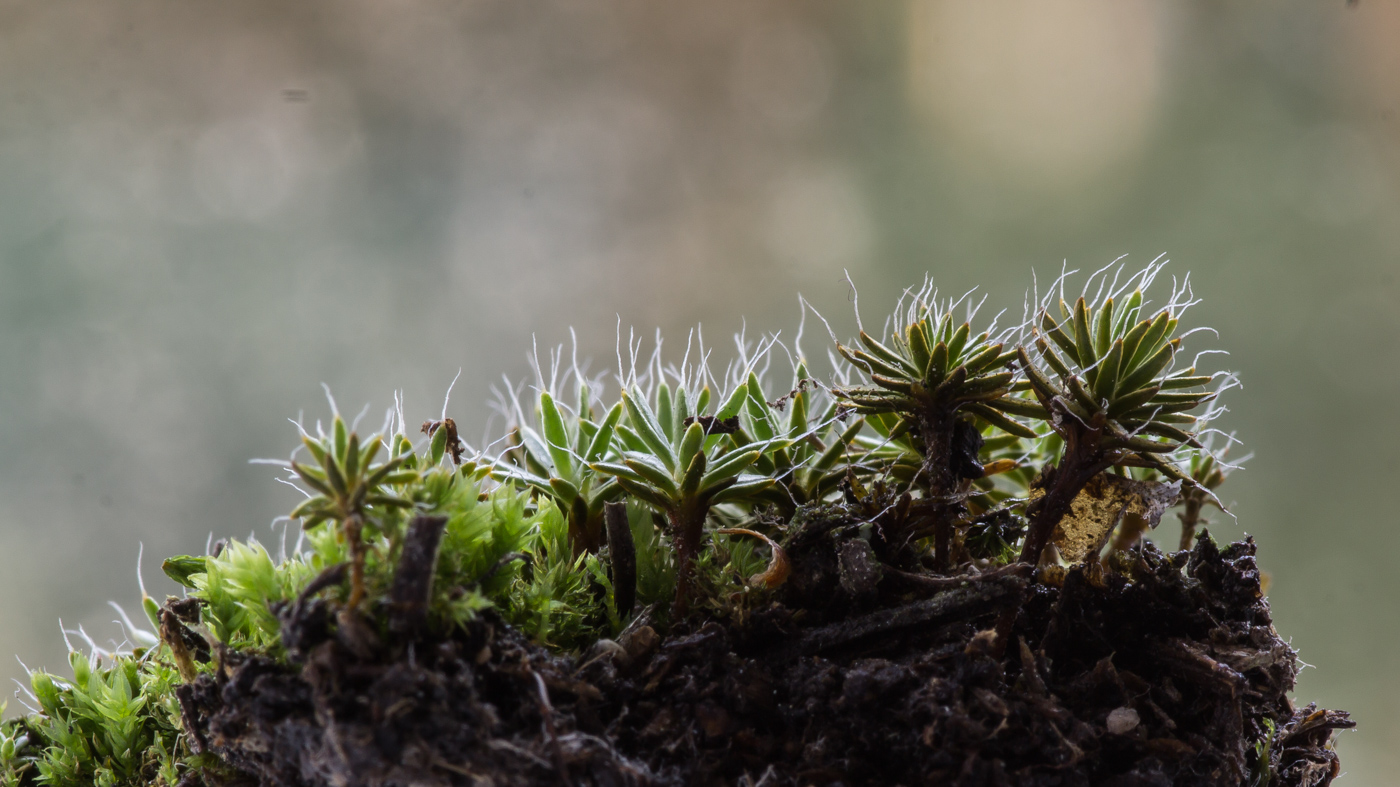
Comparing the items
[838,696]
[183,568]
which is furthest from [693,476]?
[183,568]

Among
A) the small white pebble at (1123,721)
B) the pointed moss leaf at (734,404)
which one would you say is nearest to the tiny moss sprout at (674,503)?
the pointed moss leaf at (734,404)

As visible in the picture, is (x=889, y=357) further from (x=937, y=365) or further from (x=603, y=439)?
(x=603, y=439)

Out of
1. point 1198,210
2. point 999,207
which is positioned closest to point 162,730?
point 999,207

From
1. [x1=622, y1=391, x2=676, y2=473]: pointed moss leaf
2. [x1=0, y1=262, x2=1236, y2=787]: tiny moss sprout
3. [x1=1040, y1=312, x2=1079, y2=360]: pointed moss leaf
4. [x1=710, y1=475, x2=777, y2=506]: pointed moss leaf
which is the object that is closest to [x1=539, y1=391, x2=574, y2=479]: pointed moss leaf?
[x1=0, y1=262, x2=1236, y2=787]: tiny moss sprout

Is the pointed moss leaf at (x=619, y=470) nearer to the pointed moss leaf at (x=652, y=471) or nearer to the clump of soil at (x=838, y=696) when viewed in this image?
the pointed moss leaf at (x=652, y=471)

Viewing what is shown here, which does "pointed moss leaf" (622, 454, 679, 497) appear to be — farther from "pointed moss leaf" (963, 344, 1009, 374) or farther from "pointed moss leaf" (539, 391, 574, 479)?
"pointed moss leaf" (963, 344, 1009, 374)

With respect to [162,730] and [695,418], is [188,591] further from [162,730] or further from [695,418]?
[695,418]
